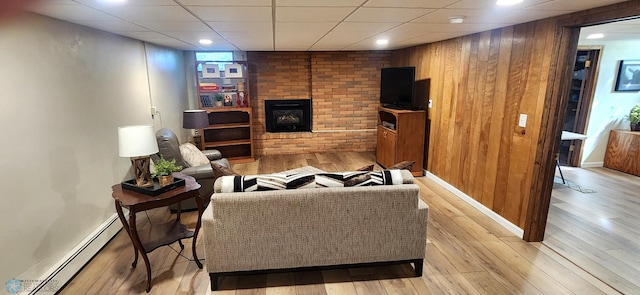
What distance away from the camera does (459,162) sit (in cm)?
402

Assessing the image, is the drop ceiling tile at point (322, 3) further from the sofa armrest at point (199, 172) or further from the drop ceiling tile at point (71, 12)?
the sofa armrest at point (199, 172)

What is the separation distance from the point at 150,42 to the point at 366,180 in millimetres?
3475

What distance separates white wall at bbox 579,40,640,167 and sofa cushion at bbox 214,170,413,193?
192 inches

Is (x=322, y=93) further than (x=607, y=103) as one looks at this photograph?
Yes

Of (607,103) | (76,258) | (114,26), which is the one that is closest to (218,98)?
(114,26)

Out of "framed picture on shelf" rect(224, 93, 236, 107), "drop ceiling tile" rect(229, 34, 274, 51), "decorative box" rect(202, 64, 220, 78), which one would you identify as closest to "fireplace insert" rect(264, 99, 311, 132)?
"framed picture on shelf" rect(224, 93, 236, 107)

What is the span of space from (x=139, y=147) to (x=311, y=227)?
1.40m

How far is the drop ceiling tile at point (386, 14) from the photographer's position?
221 cm

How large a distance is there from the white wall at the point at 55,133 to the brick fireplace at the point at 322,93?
9.53ft

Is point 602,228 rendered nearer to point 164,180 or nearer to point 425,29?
point 425,29

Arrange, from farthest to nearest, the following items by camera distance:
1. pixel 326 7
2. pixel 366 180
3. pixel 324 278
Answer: pixel 324 278 → pixel 366 180 → pixel 326 7

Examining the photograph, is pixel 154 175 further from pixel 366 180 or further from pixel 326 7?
pixel 326 7

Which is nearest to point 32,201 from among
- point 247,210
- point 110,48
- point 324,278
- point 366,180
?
point 247,210

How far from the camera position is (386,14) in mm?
2355
